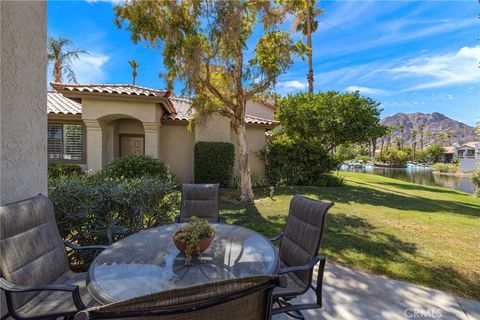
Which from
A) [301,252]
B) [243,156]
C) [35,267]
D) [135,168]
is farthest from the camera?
[243,156]

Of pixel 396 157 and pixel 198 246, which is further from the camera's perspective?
pixel 396 157

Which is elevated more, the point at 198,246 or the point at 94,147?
the point at 94,147

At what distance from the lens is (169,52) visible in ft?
25.4

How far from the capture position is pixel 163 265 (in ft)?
7.06

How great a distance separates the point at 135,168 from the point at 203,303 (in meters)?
8.24

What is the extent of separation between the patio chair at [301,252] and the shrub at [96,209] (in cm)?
256

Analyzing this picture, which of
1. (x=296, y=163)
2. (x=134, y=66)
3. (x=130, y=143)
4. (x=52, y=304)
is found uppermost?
(x=134, y=66)

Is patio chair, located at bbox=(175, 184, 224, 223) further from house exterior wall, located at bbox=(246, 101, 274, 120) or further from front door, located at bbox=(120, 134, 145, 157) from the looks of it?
house exterior wall, located at bbox=(246, 101, 274, 120)

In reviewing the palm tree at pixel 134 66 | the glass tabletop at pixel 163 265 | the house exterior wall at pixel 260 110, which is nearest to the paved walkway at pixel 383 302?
the glass tabletop at pixel 163 265

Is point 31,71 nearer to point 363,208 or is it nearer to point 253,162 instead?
point 363,208

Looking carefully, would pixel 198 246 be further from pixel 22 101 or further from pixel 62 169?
pixel 62 169

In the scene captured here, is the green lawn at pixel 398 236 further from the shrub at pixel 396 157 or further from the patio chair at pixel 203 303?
Result: the shrub at pixel 396 157

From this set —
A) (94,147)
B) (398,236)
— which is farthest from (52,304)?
(94,147)

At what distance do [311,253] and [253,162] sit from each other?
36.5 feet
